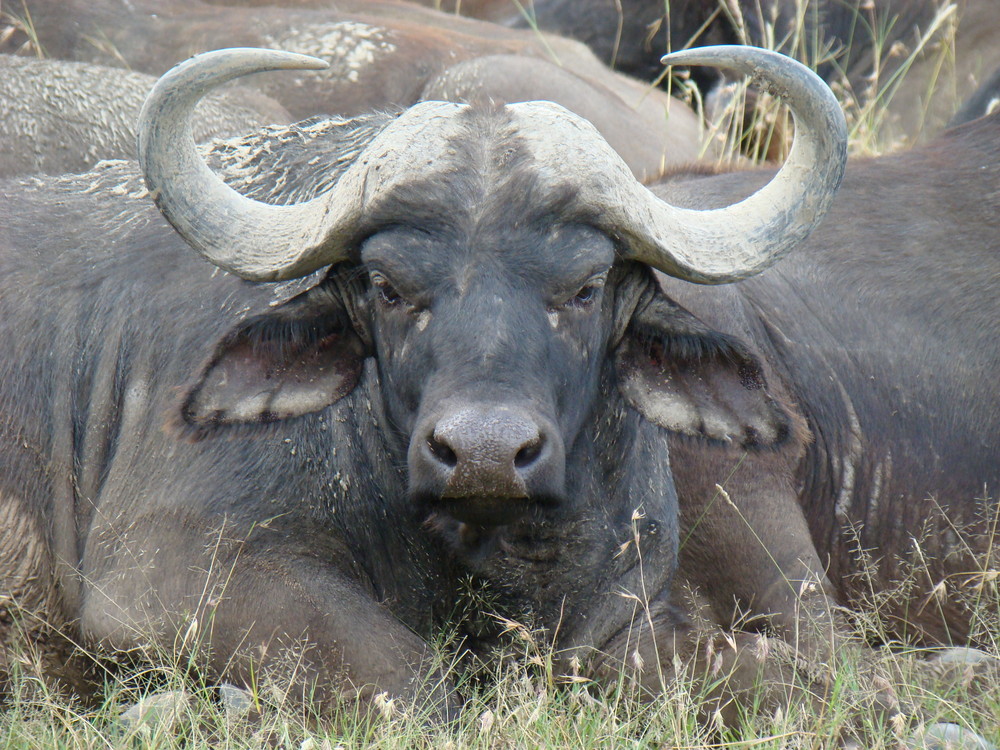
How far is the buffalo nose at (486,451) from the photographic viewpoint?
3.49m

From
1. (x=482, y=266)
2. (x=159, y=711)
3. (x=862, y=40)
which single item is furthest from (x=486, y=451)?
(x=862, y=40)

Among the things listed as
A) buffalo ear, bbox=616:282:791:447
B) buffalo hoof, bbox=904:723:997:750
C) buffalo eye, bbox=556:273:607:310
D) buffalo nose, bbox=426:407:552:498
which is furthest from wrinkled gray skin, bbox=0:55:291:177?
buffalo hoof, bbox=904:723:997:750

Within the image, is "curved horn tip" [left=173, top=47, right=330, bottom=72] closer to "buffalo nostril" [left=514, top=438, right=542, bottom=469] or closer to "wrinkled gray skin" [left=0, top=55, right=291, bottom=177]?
"buffalo nostril" [left=514, top=438, right=542, bottom=469]

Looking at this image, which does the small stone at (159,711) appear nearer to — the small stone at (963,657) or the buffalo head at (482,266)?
the buffalo head at (482,266)

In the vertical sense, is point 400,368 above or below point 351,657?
above

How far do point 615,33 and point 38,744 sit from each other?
8.68m

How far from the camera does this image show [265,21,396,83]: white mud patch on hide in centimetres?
871

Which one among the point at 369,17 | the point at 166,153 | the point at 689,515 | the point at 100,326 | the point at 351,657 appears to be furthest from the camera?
the point at 369,17

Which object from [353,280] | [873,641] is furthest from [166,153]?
[873,641]

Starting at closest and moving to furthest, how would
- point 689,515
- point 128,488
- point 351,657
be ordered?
point 351,657
point 128,488
point 689,515

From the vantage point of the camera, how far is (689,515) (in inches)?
205

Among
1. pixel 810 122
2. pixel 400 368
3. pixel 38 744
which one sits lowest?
pixel 38 744

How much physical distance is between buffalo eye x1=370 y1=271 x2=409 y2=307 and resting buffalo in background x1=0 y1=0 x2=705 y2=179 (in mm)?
3970

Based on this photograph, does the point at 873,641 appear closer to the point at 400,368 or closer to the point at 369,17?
the point at 400,368
